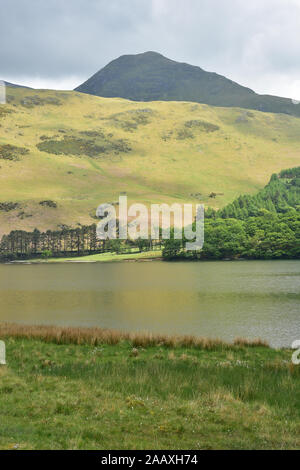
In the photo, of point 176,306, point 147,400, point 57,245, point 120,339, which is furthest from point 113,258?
point 147,400

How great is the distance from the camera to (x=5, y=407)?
473 inches

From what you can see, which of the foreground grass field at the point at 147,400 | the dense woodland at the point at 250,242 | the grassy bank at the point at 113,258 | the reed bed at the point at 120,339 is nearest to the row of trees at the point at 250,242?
the dense woodland at the point at 250,242

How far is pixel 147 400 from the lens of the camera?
12773 mm

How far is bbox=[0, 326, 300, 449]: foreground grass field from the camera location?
9930mm

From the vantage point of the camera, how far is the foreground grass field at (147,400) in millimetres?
9930

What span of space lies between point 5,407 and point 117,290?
56.5 meters

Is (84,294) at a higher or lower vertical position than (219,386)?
lower

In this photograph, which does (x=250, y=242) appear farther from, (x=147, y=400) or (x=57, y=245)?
(x=147, y=400)

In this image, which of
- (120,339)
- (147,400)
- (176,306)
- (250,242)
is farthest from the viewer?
(250,242)

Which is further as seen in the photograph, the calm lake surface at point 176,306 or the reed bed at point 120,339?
the calm lake surface at point 176,306

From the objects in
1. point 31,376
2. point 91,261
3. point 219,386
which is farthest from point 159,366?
point 91,261

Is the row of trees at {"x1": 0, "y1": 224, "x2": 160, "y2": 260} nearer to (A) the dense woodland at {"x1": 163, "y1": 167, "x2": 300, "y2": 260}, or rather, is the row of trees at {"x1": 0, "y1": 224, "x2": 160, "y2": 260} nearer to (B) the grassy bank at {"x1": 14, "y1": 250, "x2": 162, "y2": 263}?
(B) the grassy bank at {"x1": 14, "y1": 250, "x2": 162, "y2": 263}

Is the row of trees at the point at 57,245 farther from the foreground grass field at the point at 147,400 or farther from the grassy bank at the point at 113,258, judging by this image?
the foreground grass field at the point at 147,400
